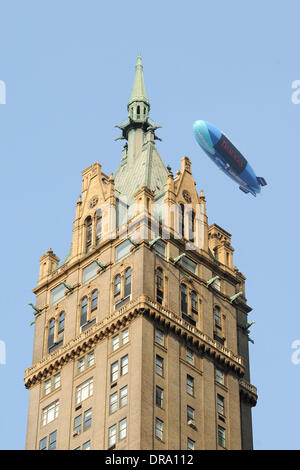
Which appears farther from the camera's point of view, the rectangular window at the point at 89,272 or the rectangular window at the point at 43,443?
the rectangular window at the point at 89,272

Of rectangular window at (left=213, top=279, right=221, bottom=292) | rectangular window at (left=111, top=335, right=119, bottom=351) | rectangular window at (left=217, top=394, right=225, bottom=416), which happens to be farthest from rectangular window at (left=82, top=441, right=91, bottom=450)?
rectangular window at (left=213, top=279, right=221, bottom=292)

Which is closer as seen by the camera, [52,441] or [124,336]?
[52,441]

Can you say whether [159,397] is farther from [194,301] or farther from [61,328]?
[61,328]

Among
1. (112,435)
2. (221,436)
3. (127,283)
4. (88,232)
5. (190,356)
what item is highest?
(88,232)

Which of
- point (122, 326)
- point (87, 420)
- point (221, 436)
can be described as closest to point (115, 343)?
point (122, 326)

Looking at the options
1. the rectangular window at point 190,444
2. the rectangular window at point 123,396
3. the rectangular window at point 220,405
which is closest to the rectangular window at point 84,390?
Result: the rectangular window at point 123,396

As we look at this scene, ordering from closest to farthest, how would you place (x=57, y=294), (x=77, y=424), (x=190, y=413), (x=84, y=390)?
(x=190, y=413)
(x=77, y=424)
(x=84, y=390)
(x=57, y=294)

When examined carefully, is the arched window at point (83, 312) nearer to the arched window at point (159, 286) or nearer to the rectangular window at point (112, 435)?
the arched window at point (159, 286)

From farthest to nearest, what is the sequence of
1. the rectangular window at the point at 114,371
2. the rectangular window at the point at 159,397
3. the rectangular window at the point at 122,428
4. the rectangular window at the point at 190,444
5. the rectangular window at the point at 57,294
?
the rectangular window at the point at 57,294 < the rectangular window at the point at 114,371 < the rectangular window at the point at 159,397 < the rectangular window at the point at 190,444 < the rectangular window at the point at 122,428
